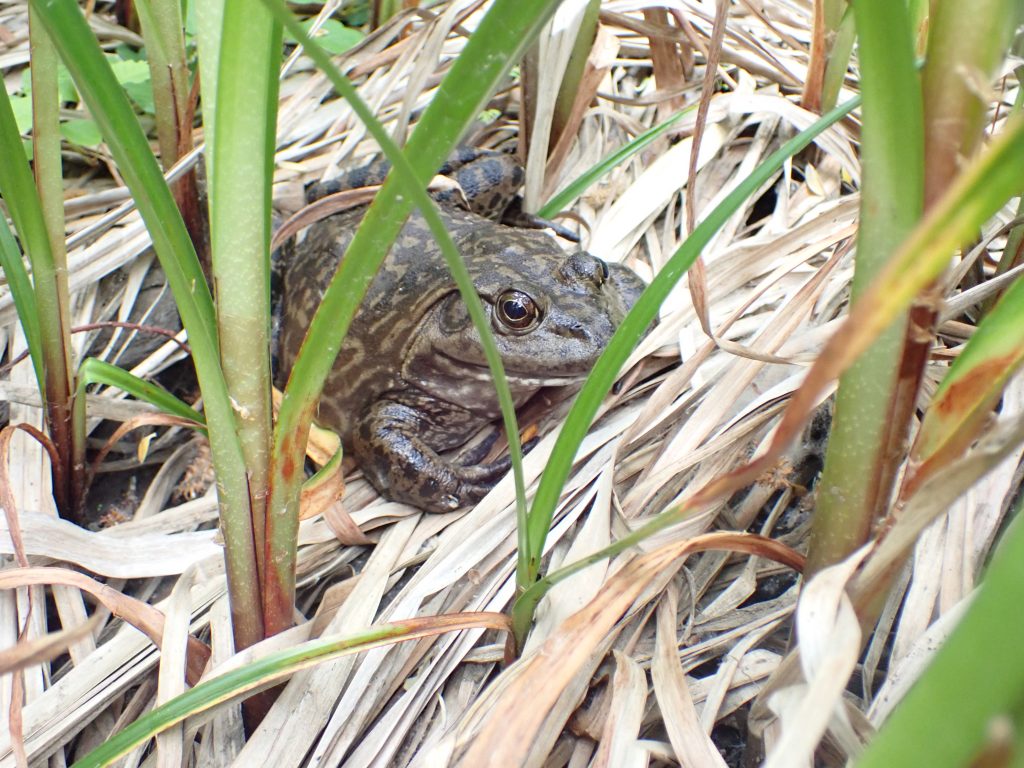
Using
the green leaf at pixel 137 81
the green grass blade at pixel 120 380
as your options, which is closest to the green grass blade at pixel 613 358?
the green grass blade at pixel 120 380

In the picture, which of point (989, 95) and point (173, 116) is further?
point (173, 116)

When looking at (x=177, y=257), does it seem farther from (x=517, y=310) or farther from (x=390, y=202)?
(x=517, y=310)

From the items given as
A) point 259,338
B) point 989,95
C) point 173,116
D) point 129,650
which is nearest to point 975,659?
point 989,95

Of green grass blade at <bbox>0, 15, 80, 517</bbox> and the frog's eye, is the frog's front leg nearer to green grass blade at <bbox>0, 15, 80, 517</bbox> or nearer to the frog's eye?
the frog's eye

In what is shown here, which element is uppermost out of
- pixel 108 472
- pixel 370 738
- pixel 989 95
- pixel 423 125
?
pixel 989 95

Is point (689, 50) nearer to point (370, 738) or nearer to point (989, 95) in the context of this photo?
point (989, 95)

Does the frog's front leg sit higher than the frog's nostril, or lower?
lower

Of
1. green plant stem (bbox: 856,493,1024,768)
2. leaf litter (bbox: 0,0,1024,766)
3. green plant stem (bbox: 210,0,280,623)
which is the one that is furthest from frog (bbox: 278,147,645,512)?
green plant stem (bbox: 856,493,1024,768)

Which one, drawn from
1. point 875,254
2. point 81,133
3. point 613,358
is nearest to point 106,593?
point 613,358
